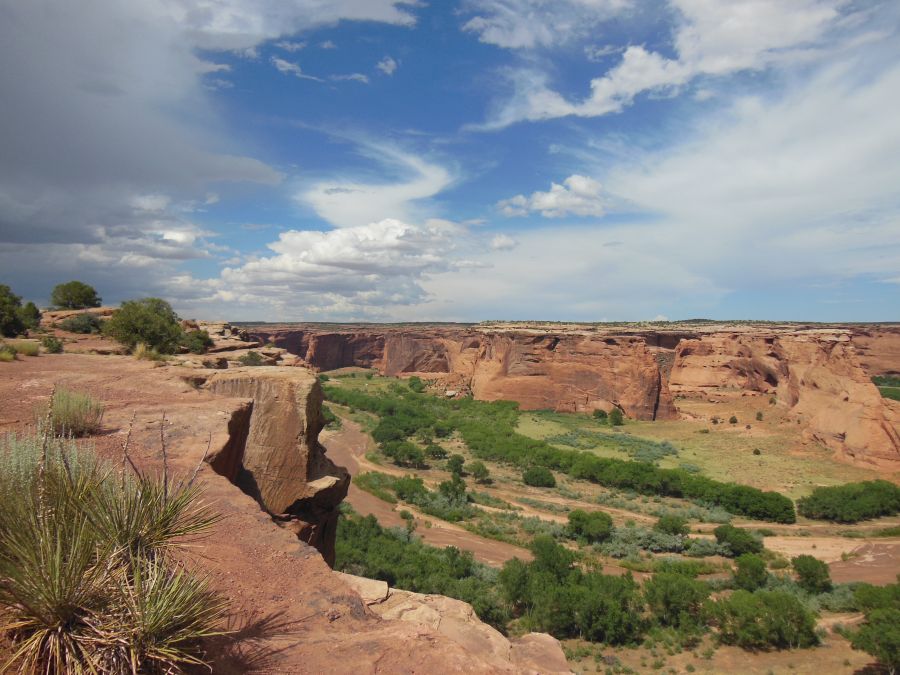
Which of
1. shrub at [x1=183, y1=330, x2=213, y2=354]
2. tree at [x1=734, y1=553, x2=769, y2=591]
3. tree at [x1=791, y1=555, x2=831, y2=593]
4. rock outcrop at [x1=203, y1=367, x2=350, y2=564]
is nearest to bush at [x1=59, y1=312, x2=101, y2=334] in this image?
shrub at [x1=183, y1=330, x2=213, y2=354]

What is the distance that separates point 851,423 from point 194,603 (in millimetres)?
41777

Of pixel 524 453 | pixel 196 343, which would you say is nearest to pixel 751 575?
pixel 524 453

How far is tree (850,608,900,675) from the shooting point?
13.5 m

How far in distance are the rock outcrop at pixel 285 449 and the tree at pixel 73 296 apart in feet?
144

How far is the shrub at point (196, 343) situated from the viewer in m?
27.2

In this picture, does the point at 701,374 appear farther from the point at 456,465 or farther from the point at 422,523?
the point at 422,523

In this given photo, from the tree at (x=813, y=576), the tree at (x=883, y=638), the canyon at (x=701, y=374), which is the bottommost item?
the tree at (x=813, y=576)

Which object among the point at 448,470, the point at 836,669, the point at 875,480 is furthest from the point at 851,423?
the point at 448,470

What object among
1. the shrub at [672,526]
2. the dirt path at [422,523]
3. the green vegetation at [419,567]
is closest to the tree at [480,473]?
the dirt path at [422,523]

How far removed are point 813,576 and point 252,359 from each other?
2463 cm

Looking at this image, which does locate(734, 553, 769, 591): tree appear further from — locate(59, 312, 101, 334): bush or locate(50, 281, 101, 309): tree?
locate(50, 281, 101, 309): tree

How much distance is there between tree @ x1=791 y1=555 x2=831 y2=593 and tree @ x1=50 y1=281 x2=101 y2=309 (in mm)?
53225

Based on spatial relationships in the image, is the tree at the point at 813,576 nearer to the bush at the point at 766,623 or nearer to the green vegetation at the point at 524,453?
the bush at the point at 766,623

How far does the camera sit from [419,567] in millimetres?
19422
